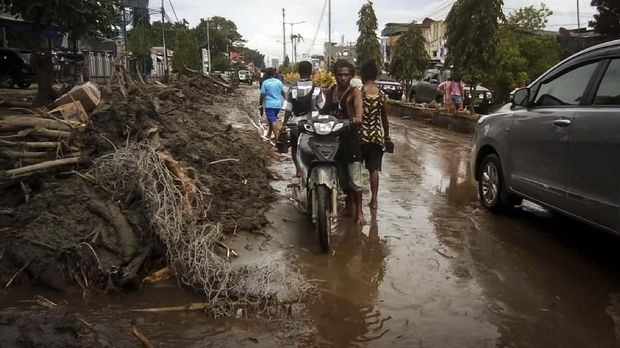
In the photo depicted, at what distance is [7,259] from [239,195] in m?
2.78

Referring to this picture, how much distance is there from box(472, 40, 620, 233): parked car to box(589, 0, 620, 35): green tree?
2713cm

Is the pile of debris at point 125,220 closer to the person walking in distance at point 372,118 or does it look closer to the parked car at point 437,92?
the person walking in distance at point 372,118

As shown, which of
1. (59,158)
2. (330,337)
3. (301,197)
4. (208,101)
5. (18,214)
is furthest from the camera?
(208,101)

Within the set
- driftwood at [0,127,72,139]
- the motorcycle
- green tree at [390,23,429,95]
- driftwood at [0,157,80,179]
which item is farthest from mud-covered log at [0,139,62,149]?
green tree at [390,23,429,95]

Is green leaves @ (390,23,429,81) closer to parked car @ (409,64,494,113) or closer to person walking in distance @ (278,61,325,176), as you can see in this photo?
parked car @ (409,64,494,113)

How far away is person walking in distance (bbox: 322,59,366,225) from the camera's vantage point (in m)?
5.84

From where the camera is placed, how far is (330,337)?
3549 millimetres

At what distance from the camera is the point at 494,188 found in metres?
6.50

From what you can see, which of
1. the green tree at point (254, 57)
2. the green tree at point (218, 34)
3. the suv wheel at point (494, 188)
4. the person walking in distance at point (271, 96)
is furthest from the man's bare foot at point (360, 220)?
the green tree at point (254, 57)

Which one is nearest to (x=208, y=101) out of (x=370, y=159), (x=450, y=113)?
(x=450, y=113)

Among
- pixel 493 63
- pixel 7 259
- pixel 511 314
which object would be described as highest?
pixel 493 63

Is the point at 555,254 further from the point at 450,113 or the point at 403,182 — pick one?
the point at 450,113

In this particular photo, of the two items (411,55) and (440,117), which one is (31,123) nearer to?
(440,117)

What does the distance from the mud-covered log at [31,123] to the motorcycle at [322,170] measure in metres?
2.67
